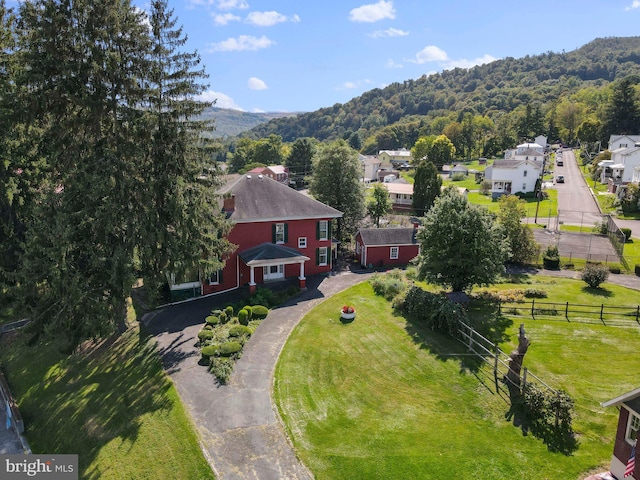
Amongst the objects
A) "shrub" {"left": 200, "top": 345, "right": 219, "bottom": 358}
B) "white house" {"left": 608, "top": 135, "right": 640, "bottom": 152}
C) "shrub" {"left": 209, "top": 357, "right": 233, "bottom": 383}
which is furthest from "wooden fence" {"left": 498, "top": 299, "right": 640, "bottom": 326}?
"white house" {"left": 608, "top": 135, "right": 640, "bottom": 152}

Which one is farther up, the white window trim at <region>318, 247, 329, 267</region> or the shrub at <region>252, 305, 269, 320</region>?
the white window trim at <region>318, 247, 329, 267</region>

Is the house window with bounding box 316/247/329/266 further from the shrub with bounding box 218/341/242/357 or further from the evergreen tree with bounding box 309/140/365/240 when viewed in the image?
the shrub with bounding box 218/341/242/357

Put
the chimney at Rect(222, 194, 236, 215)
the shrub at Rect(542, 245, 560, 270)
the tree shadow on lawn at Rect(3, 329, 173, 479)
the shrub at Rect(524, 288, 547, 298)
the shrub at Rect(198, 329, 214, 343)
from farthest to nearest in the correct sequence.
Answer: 1. the shrub at Rect(542, 245, 560, 270)
2. the chimney at Rect(222, 194, 236, 215)
3. the shrub at Rect(524, 288, 547, 298)
4. the shrub at Rect(198, 329, 214, 343)
5. the tree shadow on lawn at Rect(3, 329, 173, 479)

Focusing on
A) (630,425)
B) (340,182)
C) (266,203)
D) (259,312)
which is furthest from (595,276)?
(266,203)

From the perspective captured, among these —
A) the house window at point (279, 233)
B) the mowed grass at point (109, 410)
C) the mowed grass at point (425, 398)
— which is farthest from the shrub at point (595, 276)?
the mowed grass at point (109, 410)

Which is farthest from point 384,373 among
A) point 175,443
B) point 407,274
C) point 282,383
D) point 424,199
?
point 424,199

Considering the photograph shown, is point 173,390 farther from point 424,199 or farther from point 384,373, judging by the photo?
point 424,199
